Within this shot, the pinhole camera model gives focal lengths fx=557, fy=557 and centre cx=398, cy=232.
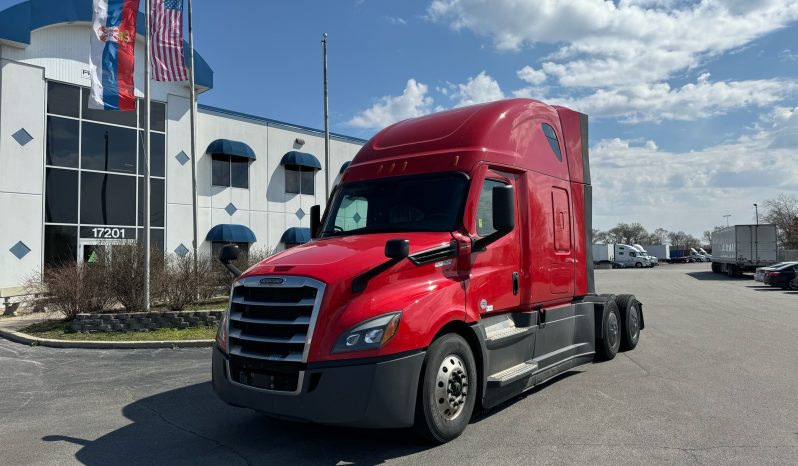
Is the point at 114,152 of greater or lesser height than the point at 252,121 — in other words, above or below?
below

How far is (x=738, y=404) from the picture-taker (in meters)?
6.06

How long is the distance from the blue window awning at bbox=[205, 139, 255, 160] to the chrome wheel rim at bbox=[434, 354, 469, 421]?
2339 cm

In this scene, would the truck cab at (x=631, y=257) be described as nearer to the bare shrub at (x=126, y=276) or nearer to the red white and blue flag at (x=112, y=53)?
the bare shrub at (x=126, y=276)

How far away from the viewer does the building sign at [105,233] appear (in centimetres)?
2273

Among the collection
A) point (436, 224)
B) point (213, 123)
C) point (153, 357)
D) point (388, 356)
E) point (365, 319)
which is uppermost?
point (213, 123)

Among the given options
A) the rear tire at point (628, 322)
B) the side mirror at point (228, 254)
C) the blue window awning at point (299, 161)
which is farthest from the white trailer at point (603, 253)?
the side mirror at point (228, 254)

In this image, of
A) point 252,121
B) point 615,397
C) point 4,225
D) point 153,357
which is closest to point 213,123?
point 252,121

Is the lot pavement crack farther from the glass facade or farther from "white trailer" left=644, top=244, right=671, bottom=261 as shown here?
"white trailer" left=644, top=244, right=671, bottom=261

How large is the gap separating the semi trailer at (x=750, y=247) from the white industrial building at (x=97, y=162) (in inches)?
1260

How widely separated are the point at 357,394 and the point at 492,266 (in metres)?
2.11

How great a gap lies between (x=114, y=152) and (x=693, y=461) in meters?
24.8

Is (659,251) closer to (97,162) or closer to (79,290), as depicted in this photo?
(97,162)

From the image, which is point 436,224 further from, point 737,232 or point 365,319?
point 737,232

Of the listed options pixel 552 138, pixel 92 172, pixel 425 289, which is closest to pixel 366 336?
pixel 425 289
